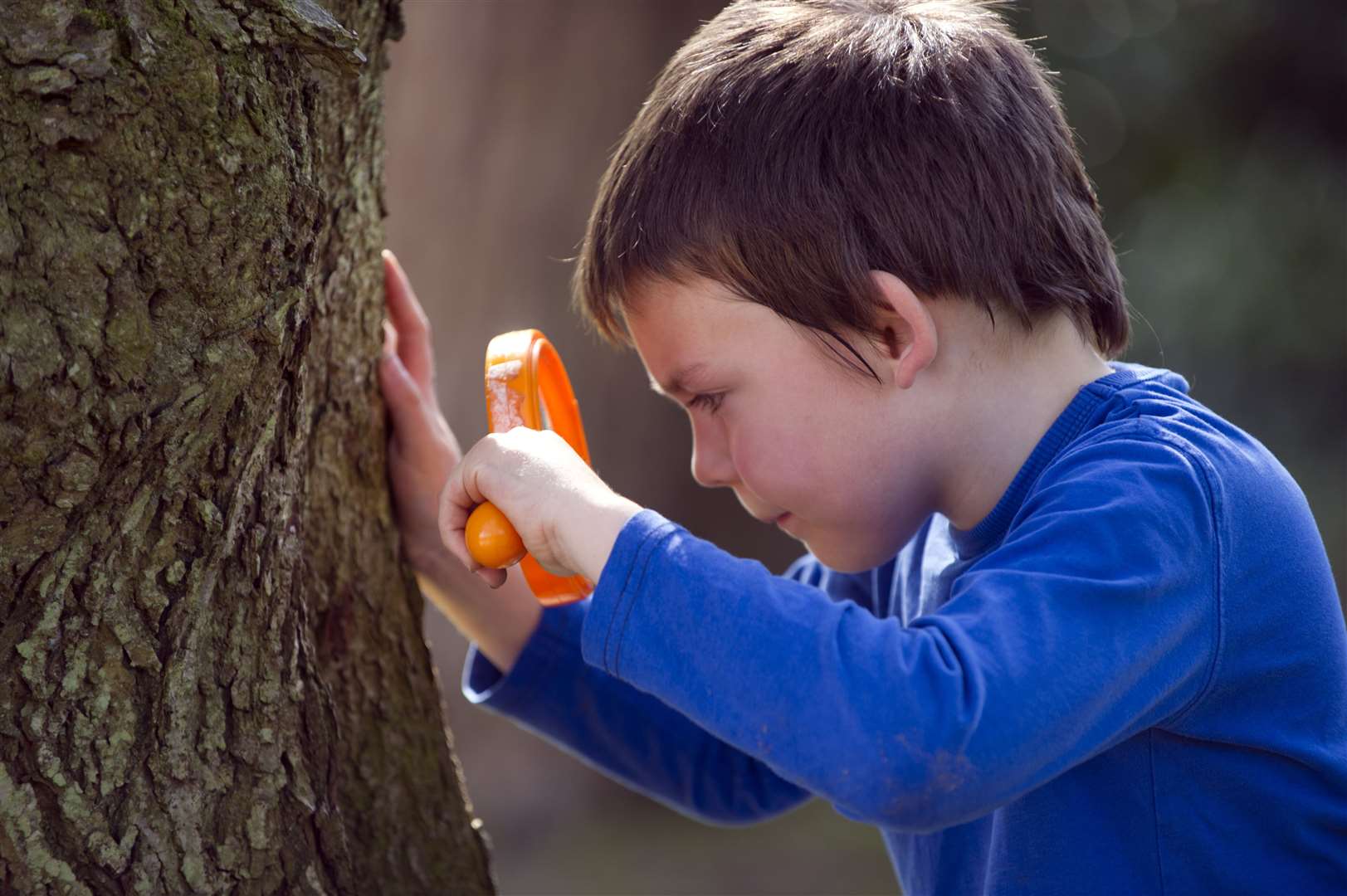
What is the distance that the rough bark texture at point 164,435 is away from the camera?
0.89m

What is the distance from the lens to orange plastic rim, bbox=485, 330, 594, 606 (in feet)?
4.09

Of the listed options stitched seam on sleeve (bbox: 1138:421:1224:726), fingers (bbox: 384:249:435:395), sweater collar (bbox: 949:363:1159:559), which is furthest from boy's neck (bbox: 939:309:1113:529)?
fingers (bbox: 384:249:435:395)

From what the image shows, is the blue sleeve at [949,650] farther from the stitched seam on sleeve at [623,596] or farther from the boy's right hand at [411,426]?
the boy's right hand at [411,426]

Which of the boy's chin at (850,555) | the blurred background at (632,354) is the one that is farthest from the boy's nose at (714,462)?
the blurred background at (632,354)

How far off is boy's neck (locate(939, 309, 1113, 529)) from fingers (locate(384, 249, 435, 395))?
60 centimetres

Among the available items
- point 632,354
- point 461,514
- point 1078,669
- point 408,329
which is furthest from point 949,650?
point 632,354

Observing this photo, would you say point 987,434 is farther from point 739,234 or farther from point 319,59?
point 319,59

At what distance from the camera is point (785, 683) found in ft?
3.13

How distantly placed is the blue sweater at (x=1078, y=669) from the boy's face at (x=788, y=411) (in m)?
0.13

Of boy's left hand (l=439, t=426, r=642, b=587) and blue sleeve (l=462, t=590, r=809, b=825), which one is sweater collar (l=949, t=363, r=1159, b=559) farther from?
blue sleeve (l=462, t=590, r=809, b=825)

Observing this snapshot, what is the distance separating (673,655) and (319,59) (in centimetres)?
57

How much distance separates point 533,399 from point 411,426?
0.76 feet

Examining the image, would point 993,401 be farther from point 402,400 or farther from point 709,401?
point 402,400

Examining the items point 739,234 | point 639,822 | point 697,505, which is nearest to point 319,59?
point 739,234
